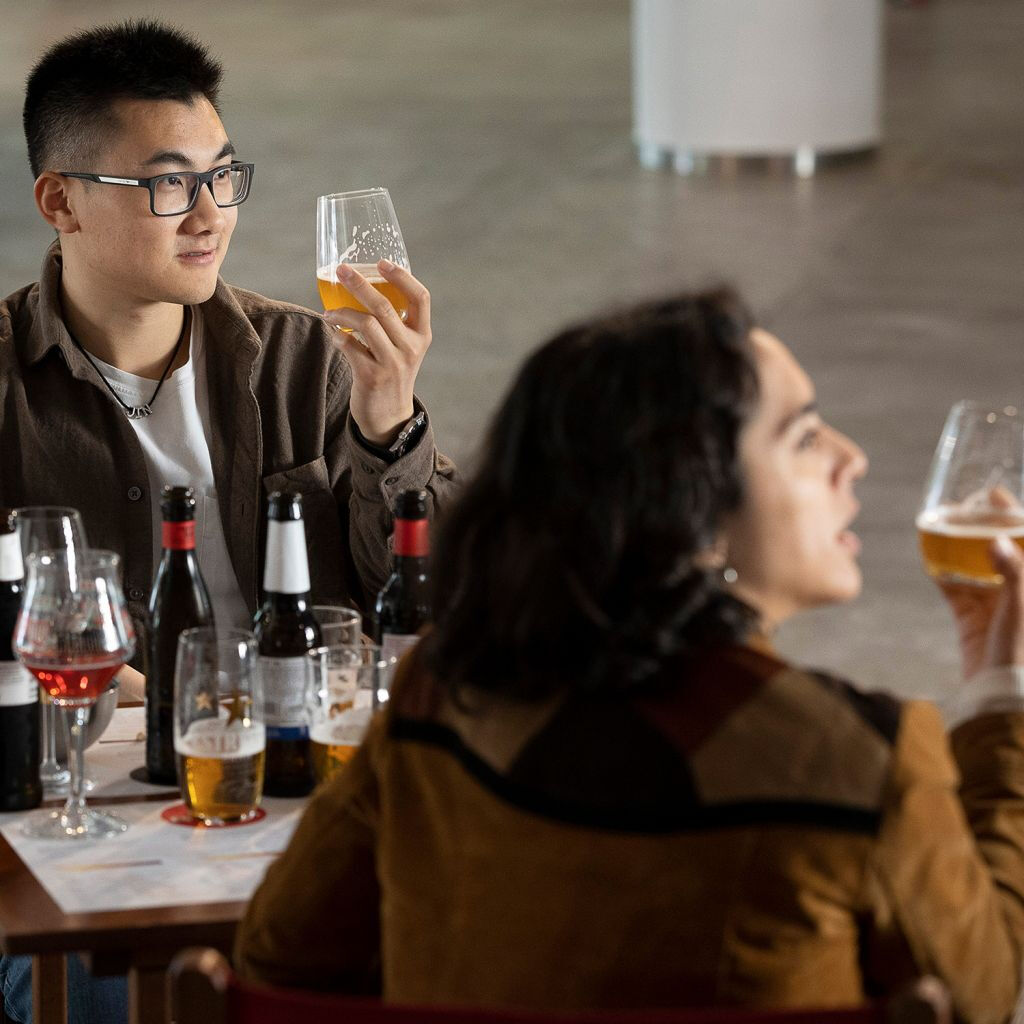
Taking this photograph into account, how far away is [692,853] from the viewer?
1.18 metres

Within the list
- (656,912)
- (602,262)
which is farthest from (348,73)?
(656,912)

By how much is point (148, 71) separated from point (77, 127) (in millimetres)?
143

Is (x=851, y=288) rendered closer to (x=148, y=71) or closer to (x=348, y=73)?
(x=148, y=71)

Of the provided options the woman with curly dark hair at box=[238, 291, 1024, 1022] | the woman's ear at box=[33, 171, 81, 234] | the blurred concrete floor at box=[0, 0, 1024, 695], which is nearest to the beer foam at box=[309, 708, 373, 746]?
the woman with curly dark hair at box=[238, 291, 1024, 1022]

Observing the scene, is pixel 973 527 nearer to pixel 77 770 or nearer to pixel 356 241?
pixel 77 770

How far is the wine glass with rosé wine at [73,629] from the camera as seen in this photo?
1.65 m

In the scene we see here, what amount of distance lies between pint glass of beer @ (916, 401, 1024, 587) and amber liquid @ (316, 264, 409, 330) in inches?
34.8

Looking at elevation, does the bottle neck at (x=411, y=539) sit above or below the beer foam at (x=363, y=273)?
below

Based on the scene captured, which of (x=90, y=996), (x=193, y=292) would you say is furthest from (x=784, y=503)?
(x=193, y=292)

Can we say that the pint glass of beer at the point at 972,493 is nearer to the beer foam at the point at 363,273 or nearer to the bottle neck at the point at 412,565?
the bottle neck at the point at 412,565

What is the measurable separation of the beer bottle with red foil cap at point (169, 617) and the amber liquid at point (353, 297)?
487 millimetres

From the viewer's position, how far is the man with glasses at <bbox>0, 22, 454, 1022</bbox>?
2.51m

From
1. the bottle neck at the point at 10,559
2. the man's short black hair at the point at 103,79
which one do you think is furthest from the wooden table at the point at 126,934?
the man's short black hair at the point at 103,79

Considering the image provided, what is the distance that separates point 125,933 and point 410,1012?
50 cm
